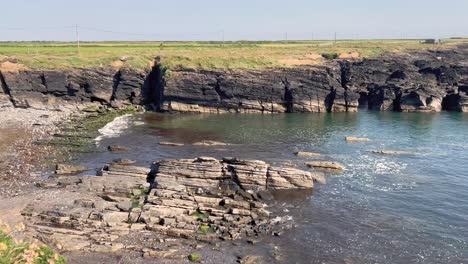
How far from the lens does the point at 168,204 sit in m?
39.3

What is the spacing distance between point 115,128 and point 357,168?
42.3m

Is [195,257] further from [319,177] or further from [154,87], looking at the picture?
[154,87]

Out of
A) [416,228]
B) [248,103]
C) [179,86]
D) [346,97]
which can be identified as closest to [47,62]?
[179,86]

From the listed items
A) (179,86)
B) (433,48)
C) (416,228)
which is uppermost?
(433,48)

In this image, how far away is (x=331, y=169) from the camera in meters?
54.5

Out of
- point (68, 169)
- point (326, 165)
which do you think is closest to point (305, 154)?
point (326, 165)

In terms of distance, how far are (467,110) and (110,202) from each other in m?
91.9

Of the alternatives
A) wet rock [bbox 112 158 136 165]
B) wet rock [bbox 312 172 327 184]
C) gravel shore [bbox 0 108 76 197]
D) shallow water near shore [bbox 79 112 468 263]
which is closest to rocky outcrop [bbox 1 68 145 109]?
gravel shore [bbox 0 108 76 197]

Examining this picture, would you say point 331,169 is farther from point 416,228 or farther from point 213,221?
point 213,221

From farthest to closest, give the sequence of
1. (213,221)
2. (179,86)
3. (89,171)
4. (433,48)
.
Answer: (433,48), (179,86), (89,171), (213,221)

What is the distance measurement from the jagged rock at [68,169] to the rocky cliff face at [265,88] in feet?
145

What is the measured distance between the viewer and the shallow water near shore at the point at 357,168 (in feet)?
112

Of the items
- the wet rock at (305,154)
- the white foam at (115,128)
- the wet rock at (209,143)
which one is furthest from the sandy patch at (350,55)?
the wet rock at (305,154)

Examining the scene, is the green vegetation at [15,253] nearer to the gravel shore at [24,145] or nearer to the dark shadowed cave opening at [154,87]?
the gravel shore at [24,145]
